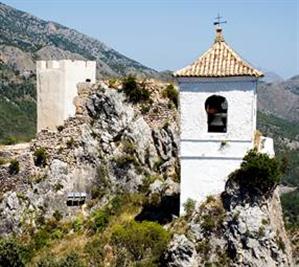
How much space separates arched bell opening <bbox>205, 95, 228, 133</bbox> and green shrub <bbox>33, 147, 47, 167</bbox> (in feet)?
32.9

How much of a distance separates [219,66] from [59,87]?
414 inches

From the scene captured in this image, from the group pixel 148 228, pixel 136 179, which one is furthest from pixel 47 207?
pixel 148 228

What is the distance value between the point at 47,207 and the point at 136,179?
13.8ft

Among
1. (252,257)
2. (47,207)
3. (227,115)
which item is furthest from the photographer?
(47,207)

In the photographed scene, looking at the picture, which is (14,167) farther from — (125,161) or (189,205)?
(189,205)

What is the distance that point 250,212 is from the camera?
2216 centimetres

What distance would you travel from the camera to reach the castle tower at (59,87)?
31.4 m

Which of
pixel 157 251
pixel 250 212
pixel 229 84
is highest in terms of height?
pixel 229 84

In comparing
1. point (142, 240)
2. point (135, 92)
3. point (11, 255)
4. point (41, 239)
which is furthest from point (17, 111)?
point (142, 240)

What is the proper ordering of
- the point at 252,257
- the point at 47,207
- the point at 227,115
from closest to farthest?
1. the point at 252,257
2. the point at 227,115
3. the point at 47,207

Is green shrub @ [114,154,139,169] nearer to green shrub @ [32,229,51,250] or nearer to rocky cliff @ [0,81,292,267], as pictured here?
rocky cliff @ [0,81,292,267]

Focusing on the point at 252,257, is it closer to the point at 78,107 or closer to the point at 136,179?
the point at 136,179

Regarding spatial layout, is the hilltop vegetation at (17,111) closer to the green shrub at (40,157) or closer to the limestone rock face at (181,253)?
the green shrub at (40,157)

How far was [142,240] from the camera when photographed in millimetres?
23531
